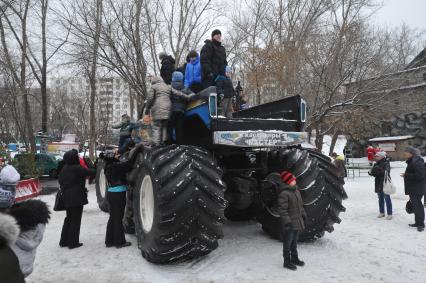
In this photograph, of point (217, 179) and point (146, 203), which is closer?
point (217, 179)

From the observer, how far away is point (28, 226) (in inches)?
121

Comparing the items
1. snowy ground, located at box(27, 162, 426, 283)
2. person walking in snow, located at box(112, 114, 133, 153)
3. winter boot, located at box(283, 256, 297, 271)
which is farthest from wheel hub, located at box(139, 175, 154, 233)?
person walking in snow, located at box(112, 114, 133, 153)

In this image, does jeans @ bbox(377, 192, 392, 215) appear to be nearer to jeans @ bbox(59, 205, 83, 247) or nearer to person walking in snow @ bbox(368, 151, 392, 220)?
person walking in snow @ bbox(368, 151, 392, 220)

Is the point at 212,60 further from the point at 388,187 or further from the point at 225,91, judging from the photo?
the point at 388,187

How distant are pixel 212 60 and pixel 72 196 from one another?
339 cm

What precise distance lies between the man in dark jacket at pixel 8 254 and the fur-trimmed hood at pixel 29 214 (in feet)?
1.86

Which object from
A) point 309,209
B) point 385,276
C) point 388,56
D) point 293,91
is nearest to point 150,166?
point 309,209

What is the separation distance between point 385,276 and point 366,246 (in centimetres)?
144

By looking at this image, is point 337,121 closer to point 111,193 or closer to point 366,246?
point 366,246

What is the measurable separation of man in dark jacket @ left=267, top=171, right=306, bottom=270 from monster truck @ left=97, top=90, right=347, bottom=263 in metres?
0.55

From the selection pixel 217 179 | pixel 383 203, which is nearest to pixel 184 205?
pixel 217 179

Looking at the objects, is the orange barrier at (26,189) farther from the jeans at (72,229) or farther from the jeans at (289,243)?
the jeans at (289,243)

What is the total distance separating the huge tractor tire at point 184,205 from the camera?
Answer: 457 centimetres

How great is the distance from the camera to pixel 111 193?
628 centimetres
